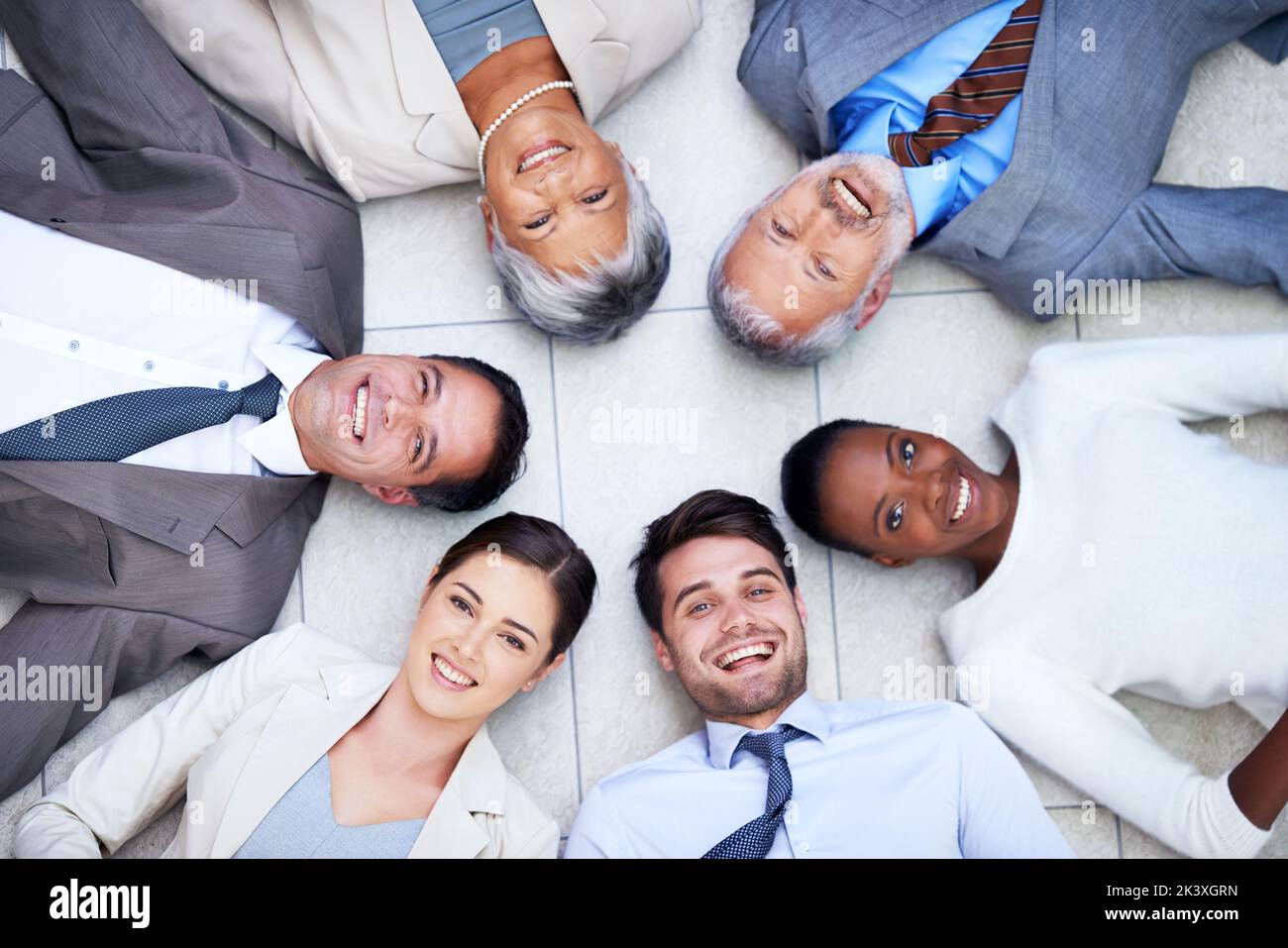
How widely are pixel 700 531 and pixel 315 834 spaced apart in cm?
109

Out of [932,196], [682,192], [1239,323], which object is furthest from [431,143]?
[1239,323]

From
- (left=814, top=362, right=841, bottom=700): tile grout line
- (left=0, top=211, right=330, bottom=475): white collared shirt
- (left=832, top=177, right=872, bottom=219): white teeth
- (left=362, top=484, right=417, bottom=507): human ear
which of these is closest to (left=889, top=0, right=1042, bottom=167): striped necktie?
(left=832, top=177, right=872, bottom=219): white teeth

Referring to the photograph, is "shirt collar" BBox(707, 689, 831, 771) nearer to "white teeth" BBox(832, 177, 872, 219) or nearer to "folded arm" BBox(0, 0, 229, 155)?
"white teeth" BBox(832, 177, 872, 219)

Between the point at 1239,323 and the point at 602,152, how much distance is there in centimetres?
169

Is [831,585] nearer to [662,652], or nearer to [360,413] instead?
[662,652]

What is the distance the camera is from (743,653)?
240 centimetres

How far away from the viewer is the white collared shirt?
2385mm

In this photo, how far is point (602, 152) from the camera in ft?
8.00

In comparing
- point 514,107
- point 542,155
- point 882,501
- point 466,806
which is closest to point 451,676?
point 466,806

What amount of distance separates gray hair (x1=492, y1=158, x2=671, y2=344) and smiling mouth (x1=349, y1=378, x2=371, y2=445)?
440 millimetres

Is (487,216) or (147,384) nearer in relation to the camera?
(147,384)

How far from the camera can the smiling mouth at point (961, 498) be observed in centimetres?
248
